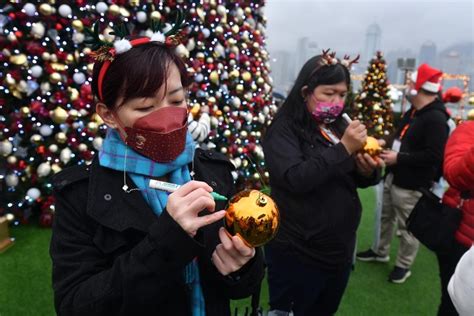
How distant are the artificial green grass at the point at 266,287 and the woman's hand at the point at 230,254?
216cm

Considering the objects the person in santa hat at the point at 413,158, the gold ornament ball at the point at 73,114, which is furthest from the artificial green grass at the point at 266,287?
the gold ornament ball at the point at 73,114

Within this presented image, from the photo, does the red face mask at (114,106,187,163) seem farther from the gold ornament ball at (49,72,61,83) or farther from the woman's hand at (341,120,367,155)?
the gold ornament ball at (49,72,61,83)

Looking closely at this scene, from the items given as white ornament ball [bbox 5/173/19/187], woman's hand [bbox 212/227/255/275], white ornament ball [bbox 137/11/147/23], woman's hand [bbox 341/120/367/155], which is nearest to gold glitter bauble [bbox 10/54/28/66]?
white ornament ball [bbox 5/173/19/187]

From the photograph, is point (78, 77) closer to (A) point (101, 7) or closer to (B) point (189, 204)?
(A) point (101, 7)

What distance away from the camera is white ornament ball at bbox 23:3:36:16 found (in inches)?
135

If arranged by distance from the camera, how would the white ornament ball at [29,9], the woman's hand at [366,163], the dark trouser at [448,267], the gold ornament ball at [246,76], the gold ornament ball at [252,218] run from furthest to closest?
the gold ornament ball at [246,76]
the white ornament ball at [29,9]
the woman's hand at [366,163]
the dark trouser at [448,267]
the gold ornament ball at [252,218]

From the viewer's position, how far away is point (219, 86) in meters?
5.14

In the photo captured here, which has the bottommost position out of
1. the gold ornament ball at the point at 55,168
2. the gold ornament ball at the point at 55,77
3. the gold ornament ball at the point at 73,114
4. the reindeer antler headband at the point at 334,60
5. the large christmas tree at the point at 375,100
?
the large christmas tree at the point at 375,100

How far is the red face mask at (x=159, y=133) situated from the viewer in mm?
1035

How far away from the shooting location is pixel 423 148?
313 centimetres

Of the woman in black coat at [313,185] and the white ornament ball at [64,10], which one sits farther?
the white ornament ball at [64,10]

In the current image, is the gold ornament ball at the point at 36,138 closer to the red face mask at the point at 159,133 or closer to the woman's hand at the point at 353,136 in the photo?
the red face mask at the point at 159,133

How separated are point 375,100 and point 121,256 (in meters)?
9.21

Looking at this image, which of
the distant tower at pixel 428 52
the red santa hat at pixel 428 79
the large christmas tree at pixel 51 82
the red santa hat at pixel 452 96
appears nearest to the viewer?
the red santa hat at pixel 428 79
